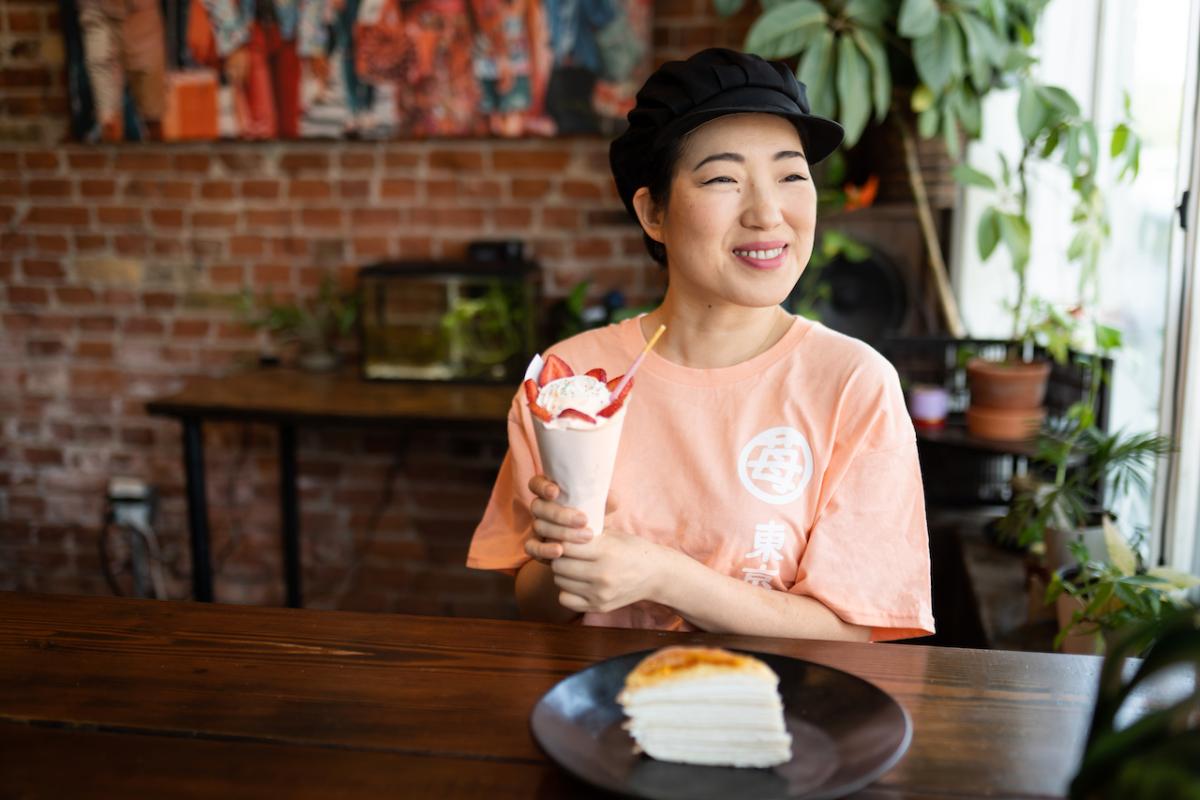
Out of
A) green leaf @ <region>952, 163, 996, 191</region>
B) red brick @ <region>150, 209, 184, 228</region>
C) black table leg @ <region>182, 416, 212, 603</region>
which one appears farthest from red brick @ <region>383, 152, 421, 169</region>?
green leaf @ <region>952, 163, 996, 191</region>

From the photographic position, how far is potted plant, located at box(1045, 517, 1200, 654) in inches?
61.9

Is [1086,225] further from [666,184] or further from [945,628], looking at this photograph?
[666,184]

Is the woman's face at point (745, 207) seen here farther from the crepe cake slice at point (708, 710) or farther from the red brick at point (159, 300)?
the red brick at point (159, 300)

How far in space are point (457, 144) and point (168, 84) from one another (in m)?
0.91

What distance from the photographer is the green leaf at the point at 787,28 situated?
250cm

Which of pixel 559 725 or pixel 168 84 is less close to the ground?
pixel 168 84

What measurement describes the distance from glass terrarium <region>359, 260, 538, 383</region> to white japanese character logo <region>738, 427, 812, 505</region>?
169 cm

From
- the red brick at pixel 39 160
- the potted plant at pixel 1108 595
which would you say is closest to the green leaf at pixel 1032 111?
the potted plant at pixel 1108 595

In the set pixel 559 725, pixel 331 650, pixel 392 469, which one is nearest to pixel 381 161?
pixel 392 469

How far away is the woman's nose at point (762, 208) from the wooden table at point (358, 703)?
1.74 feet

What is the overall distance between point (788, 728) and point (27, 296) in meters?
3.39

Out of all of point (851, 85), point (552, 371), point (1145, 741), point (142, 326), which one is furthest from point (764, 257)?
point (142, 326)

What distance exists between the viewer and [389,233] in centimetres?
331

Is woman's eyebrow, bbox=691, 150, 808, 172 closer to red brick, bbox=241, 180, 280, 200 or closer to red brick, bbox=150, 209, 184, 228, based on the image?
red brick, bbox=241, 180, 280, 200
